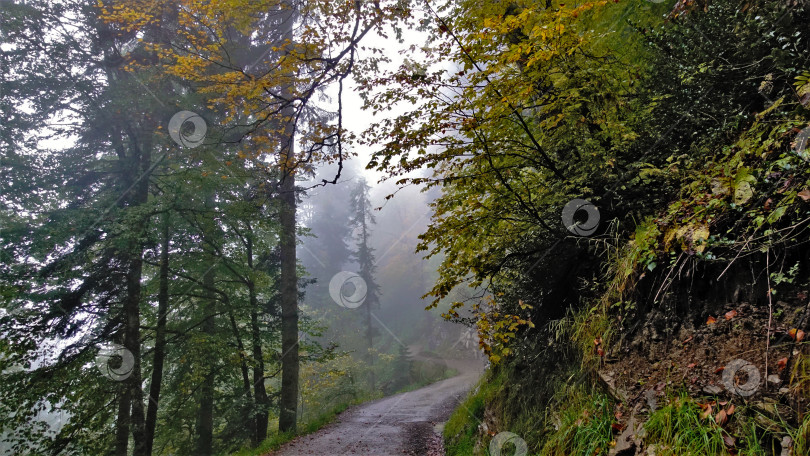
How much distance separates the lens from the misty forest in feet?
8.60

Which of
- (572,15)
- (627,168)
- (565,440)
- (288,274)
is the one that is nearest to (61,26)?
(288,274)

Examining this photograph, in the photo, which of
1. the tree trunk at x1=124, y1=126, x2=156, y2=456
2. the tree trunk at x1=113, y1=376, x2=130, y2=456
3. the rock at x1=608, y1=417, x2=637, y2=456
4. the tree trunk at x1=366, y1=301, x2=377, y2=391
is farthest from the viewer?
the tree trunk at x1=366, y1=301, x2=377, y2=391

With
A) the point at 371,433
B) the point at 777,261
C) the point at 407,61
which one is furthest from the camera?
the point at 371,433

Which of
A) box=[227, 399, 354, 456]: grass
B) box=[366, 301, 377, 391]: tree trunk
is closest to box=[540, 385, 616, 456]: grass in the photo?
box=[227, 399, 354, 456]: grass

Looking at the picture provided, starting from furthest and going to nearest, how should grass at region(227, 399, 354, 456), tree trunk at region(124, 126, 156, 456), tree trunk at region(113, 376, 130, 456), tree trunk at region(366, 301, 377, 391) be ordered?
tree trunk at region(366, 301, 377, 391) → tree trunk at region(113, 376, 130, 456) → tree trunk at region(124, 126, 156, 456) → grass at region(227, 399, 354, 456)

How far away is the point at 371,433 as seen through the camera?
8641mm

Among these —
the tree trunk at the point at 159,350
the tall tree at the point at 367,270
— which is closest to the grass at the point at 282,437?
the tree trunk at the point at 159,350

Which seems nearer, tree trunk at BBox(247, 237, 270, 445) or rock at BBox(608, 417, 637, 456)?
rock at BBox(608, 417, 637, 456)

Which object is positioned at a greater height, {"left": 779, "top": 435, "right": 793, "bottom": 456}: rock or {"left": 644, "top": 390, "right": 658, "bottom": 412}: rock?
{"left": 644, "top": 390, "right": 658, "bottom": 412}: rock

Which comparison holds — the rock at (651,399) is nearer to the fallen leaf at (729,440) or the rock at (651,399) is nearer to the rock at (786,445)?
the fallen leaf at (729,440)

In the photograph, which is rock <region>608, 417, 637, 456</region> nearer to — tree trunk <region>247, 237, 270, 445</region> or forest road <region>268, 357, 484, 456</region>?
forest road <region>268, 357, 484, 456</region>

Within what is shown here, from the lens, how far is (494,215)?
14.2 feet

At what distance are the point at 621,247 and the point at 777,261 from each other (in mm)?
1438

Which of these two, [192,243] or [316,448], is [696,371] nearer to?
[316,448]
